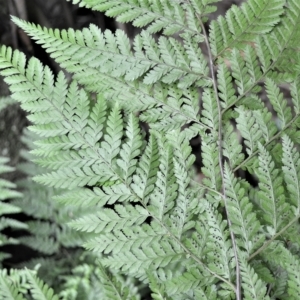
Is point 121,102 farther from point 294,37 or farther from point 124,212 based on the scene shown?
point 294,37

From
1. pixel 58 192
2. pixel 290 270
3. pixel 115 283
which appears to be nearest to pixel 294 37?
pixel 290 270

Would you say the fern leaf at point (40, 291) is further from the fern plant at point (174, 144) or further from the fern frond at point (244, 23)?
the fern frond at point (244, 23)

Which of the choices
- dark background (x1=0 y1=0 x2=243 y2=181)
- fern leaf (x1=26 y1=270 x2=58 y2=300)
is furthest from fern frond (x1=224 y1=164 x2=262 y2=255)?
dark background (x1=0 y1=0 x2=243 y2=181)

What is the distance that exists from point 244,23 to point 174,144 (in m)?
0.28

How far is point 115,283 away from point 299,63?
54 centimetres

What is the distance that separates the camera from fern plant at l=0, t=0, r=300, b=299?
764 mm

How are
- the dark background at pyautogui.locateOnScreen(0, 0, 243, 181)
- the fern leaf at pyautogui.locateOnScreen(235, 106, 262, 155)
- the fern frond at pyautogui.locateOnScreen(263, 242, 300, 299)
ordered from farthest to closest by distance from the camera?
the dark background at pyautogui.locateOnScreen(0, 0, 243, 181)
the fern leaf at pyautogui.locateOnScreen(235, 106, 262, 155)
the fern frond at pyautogui.locateOnScreen(263, 242, 300, 299)

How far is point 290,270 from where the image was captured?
2.35 feet

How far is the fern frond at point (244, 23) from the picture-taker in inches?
31.9

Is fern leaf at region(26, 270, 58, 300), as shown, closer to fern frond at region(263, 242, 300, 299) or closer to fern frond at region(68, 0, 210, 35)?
fern frond at region(263, 242, 300, 299)

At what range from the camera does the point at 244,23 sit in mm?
825

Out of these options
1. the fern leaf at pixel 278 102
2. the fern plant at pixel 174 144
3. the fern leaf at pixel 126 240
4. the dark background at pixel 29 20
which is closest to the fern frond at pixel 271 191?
the fern plant at pixel 174 144

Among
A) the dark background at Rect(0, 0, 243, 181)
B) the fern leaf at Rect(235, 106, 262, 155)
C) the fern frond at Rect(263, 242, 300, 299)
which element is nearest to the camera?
the fern frond at Rect(263, 242, 300, 299)

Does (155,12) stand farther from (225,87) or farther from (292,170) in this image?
(292,170)
